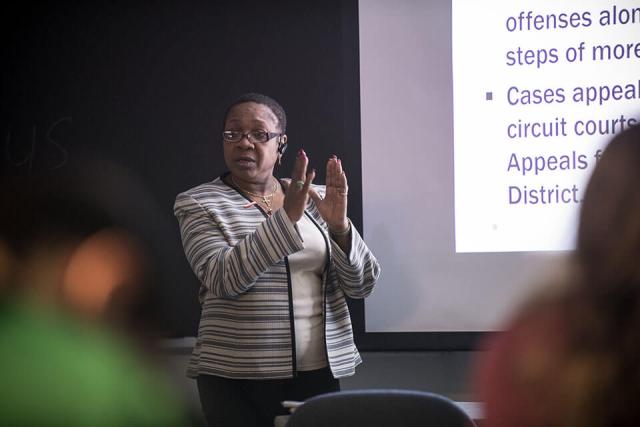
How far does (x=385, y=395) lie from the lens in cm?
184

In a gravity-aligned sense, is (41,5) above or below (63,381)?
above

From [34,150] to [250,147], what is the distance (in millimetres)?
1507

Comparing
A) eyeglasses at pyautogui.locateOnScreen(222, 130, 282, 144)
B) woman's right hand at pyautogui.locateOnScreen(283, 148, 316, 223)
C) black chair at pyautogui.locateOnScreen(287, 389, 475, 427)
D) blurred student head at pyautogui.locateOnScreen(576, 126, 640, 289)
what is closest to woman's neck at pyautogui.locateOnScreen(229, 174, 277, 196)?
eyeglasses at pyautogui.locateOnScreen(222, 130, 282, 144)

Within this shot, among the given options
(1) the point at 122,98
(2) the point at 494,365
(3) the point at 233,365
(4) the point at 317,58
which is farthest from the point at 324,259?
(2) the point at 494,365

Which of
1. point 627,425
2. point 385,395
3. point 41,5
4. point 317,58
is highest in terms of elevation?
point 41,5

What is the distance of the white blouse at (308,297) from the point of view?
2.68 m

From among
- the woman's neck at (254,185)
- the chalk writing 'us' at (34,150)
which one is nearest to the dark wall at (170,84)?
the chalk writing 'us' at (34,150)

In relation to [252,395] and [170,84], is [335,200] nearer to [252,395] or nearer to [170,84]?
[252,395]

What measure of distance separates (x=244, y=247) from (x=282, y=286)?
0.66 ft

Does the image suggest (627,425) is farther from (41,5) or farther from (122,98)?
(41,5)

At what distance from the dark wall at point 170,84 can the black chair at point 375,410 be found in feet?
5.90

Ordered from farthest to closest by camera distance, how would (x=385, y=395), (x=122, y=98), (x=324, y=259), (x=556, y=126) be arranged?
(x=122, y=98)
(x=556, y=126)
(x=324, y=259)
(x=385, y=395)

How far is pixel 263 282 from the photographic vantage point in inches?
105

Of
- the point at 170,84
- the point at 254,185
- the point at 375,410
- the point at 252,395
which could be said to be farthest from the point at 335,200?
the point at 170,84
